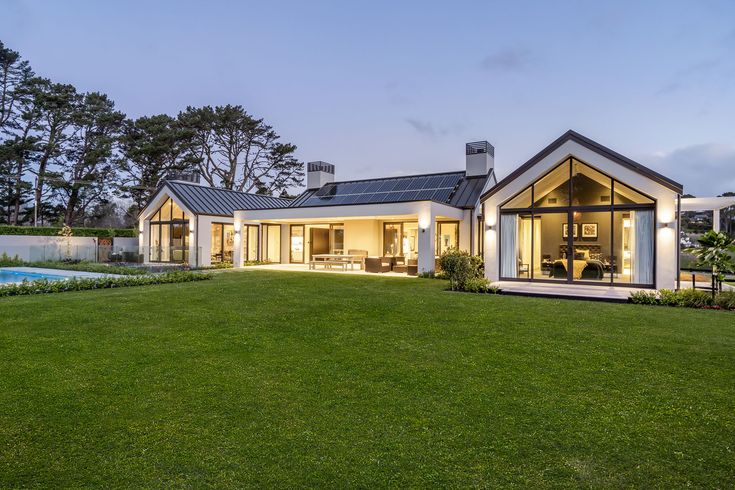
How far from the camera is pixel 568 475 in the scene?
3072 millimetres

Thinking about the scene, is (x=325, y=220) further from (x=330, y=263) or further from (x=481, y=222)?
(x=481, y=222)

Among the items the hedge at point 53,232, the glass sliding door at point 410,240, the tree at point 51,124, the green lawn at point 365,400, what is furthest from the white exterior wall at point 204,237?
the tree at point 51,124

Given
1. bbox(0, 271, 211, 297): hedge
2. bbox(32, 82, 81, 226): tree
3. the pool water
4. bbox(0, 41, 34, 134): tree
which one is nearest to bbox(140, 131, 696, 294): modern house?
the pool water

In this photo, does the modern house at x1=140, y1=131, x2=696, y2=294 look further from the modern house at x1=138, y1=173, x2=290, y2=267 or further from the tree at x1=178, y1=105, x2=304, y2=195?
the tree at x1=178, y1=105, x2=304, y2=195

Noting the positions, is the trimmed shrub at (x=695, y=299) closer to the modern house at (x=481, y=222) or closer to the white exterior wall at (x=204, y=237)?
the modern house at (x=481, y=222)

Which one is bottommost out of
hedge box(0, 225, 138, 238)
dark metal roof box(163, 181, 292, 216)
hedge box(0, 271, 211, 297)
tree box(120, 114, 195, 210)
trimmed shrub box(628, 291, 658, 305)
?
trimmed shrub box(628, 291, 658, 305)

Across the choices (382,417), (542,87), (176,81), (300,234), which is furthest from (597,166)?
(176,81)

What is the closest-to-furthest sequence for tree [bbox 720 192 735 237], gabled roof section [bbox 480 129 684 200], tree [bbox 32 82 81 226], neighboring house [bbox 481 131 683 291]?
1. gabled roof section [bbox 480 129 684 200]
2. neighboring house [bbox 481 131 683 291]
3. tree [bbox 32 82 81 226]
4. tree [bbox 720 192 735 237]

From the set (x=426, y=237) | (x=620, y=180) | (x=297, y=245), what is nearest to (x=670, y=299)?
(x=620, y=180)

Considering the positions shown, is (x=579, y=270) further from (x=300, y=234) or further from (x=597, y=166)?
(x=300, y=234)

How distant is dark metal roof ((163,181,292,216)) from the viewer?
22516mm

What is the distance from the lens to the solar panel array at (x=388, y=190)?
867 inches

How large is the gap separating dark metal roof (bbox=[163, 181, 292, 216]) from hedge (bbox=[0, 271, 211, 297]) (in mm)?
7920

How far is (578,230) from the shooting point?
1341 cm
